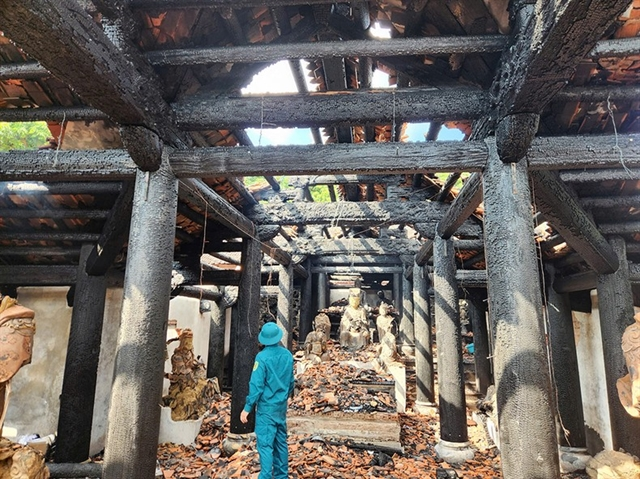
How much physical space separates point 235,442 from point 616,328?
607 centimetres

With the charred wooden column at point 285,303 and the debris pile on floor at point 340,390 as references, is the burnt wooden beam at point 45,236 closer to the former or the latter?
the debris pile on floor at point 340,390

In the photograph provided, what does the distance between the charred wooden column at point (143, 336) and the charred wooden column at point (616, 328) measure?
19.1 ft

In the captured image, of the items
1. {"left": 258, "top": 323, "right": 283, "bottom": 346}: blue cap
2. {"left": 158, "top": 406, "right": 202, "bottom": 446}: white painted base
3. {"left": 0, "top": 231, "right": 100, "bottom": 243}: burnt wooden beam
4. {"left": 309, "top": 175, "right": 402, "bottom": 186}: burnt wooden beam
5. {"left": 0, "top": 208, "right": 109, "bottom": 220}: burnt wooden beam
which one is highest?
{"left": 309, "top": 175, "right": 402, "bottom": 186}: burnt wooden beam

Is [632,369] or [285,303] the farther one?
[285,303]

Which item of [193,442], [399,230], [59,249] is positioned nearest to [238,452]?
[193,442]

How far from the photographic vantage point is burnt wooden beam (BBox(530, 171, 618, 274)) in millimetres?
4125

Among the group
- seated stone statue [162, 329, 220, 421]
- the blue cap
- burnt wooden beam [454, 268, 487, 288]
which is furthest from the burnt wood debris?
burnt wooden beam [454, 268, 487, 288]

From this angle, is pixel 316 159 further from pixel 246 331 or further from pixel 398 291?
pixel 398 291

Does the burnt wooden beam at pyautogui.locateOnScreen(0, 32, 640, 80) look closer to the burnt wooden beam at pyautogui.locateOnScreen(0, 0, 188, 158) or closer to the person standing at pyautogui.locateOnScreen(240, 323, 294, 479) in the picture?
the burnt wooden beam at pyautogui.locateOnScreen(0, 0, 188, 158)

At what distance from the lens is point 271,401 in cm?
465

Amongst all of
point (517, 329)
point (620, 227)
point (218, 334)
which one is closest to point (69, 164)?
point (517, 329)

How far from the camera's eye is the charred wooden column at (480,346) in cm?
1175

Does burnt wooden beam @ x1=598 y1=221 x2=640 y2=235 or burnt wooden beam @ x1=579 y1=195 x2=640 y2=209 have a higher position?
burnt wooden beam @ x1=579 y1=195 x2=640 y2=209

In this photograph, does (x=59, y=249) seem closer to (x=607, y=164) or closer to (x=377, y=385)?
(x=377, y=385)
